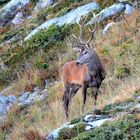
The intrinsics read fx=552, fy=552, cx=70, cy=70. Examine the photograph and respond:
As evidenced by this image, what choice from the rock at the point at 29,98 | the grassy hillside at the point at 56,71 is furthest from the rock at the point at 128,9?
the rock at the point at 29,98

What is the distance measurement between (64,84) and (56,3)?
778cm

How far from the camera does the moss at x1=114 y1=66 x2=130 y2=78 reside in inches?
474

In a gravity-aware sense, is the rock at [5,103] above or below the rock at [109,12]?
below

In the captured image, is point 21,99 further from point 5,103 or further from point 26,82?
point 26,82

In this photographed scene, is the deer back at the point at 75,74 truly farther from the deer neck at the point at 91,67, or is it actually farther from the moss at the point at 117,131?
the moss at the point at 117,131

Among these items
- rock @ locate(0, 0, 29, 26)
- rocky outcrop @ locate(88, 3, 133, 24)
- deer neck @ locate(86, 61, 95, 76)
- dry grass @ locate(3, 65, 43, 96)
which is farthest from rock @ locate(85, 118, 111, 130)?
rock @ locate(0, 0, 29, 26)

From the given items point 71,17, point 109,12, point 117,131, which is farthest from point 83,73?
point 71,17

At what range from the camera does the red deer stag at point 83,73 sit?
1124 cm

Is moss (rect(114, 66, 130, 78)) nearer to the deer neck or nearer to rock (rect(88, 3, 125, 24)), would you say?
the deer neck

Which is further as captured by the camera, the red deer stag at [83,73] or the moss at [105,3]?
the moss at [105,3]

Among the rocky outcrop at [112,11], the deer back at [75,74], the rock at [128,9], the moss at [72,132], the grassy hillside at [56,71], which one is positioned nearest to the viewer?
the moss at [72,132]

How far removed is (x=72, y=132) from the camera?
25.4 feet

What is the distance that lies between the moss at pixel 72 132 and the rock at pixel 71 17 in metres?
9.67

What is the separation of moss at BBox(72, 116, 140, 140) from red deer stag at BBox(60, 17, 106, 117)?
12.0 ft
